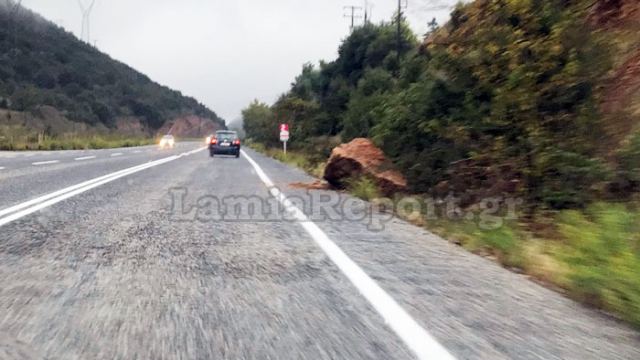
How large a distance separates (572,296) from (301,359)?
244 cm

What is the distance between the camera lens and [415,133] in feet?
37.8

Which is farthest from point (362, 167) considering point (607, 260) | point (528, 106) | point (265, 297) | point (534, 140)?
point (265, 297)

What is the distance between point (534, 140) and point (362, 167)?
5142mm

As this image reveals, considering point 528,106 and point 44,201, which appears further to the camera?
point 44,201

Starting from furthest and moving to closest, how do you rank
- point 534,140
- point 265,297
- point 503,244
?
point 534,140 < point 503,244 < point 265,297

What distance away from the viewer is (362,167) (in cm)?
1267

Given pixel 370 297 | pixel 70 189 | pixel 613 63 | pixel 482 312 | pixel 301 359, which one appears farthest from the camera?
pixel 70 189

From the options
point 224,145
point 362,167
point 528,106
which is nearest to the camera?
point 528,106

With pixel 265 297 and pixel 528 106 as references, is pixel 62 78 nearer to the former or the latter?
pixel 528 106

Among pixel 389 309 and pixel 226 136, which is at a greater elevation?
pixel 226 136

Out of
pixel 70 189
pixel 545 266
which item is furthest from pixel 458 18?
pixel 70 189

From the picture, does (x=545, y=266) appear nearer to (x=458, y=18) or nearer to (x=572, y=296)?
(x=572, y=296)

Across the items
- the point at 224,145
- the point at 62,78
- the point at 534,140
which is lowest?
the point at 224,145

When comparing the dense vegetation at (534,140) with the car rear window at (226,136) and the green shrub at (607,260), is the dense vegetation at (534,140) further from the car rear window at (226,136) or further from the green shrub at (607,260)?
the car rear window at (226,136)
